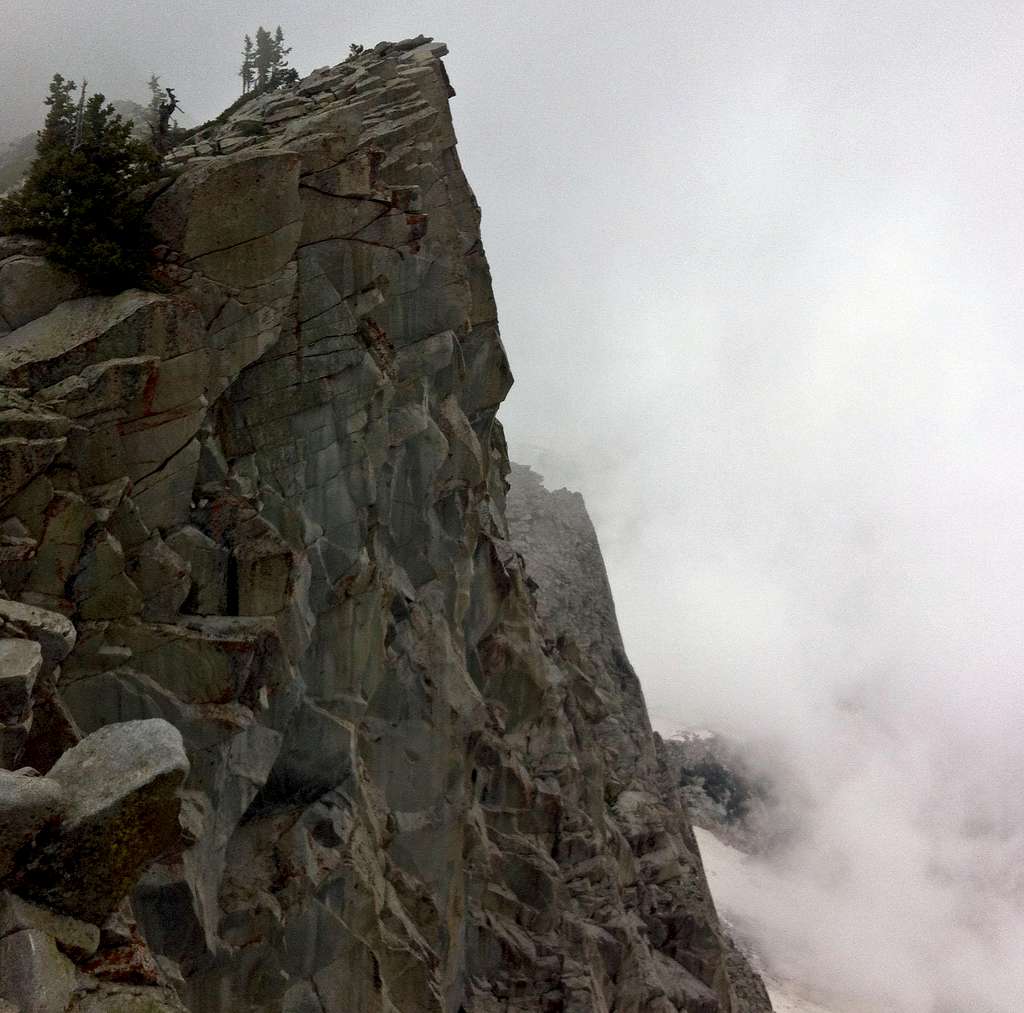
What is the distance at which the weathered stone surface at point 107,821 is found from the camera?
9047mm

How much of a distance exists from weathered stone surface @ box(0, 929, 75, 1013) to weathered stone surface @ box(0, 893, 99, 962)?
9 centimetres

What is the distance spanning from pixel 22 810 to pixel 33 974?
5.52ft

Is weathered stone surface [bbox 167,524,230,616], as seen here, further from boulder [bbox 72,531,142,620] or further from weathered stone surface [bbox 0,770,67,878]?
weathered stone surface [bbox 0,770,67,878]

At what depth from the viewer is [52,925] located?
912 cm

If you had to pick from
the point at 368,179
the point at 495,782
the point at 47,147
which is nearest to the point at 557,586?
the point at 495,782

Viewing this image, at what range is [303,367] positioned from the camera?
70.2ft

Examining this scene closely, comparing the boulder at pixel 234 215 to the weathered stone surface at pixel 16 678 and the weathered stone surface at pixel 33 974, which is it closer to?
the weathered stone surface at pixel 16 678

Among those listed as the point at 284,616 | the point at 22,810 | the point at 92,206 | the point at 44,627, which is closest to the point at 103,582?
the point at 44,627

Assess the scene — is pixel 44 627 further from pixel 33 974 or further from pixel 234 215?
pixel 234 215

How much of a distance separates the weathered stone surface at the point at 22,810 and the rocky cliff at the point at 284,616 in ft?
0.11

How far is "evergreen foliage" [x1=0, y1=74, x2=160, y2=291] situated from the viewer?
59.4ft

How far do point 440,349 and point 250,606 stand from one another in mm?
12515

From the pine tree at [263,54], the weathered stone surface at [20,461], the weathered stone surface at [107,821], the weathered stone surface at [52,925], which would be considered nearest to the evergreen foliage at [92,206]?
the weathered stone surface at [20,461]

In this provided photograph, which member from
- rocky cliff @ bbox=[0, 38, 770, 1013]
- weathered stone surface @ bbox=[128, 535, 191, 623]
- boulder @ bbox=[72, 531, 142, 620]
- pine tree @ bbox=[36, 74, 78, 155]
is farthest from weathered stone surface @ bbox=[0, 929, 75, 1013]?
pine tree @ bbox=[36, 74, 78, 155]
